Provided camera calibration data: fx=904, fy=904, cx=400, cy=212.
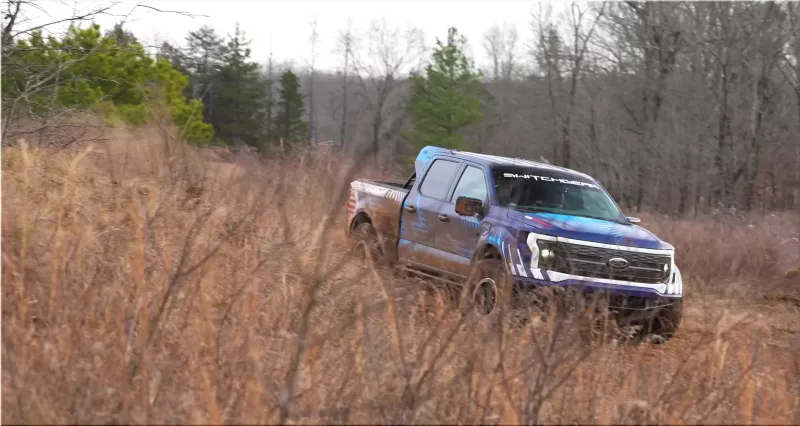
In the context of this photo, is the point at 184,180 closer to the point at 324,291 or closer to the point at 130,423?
the point at 324,291

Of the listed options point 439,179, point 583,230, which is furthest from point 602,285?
point 439,179

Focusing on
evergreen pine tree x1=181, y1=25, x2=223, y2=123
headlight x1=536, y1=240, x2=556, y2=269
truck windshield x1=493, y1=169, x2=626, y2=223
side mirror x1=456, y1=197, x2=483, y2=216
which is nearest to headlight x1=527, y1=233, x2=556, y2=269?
headlight x1=536, y1=240, x2=556, y2=269

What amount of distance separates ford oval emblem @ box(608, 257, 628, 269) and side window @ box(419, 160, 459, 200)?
2.26 meters

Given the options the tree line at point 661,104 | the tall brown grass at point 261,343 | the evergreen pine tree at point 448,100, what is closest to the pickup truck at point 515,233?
the tall brown grass at point 261,343

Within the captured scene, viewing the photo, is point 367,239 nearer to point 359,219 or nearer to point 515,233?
point 359,219

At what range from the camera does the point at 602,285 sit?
8.16 metres

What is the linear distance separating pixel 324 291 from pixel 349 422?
2470 mm

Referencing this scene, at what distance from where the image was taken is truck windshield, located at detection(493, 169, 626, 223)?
9242 millimetres

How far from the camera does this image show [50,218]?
6516mm

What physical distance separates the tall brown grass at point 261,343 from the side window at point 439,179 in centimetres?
242

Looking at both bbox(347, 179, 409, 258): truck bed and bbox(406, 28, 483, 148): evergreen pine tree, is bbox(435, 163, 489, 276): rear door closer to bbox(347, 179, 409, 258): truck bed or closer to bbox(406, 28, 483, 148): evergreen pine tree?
bbox(347, 179, 409, 258): truck bed

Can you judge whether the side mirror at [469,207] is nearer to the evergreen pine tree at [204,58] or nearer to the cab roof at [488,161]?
the cab roof at [488,161]

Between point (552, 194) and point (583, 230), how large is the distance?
1.23m

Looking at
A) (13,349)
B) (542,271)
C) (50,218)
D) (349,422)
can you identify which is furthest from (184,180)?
(349,422)
